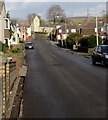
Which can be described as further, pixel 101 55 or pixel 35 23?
pixel 35 23

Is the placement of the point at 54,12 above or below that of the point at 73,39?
above

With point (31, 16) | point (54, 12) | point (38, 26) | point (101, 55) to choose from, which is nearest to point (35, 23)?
point (38, 26)

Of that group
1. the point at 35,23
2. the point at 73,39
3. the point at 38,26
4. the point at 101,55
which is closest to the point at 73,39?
the point at 73,39

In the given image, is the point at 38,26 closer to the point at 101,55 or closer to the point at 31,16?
the point at 31,16

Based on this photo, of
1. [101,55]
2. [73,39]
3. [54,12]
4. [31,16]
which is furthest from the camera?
[31,16]

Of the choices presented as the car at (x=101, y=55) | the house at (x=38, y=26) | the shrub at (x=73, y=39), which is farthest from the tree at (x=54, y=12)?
the car at (x=101, y=55)

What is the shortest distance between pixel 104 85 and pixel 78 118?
19.2 feet

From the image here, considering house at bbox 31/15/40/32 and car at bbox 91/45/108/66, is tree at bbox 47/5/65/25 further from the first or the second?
car at bbox 91/45/108/66

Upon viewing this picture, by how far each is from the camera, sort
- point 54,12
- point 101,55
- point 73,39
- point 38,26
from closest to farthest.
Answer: point 101,55 < point 73,39 < point 54,12 < point 38,26

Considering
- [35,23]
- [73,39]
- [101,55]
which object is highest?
[35,23]

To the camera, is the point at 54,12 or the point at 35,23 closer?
the point at 54,12

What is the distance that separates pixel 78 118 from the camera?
7.71 m

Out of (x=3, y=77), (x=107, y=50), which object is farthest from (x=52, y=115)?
(x=107, y=50)

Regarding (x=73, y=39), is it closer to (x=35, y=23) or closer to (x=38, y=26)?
(x=35, y=23)
